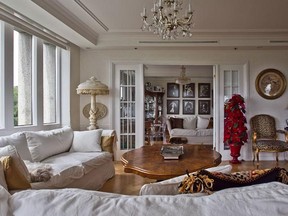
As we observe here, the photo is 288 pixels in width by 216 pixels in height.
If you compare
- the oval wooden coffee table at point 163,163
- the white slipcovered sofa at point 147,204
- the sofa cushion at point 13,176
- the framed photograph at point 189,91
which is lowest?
→ the oval wooden coffee table at point 163,163

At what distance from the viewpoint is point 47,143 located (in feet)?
11.2

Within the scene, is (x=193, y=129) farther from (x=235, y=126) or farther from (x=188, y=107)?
(x=235, y=126)

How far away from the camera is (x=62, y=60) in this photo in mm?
5062

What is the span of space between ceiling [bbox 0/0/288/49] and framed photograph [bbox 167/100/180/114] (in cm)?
468

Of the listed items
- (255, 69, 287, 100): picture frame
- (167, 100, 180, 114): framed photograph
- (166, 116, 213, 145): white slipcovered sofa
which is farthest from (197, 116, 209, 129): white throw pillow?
(255, 69, 287, 100): picture frame

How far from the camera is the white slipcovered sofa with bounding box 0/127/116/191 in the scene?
217cm

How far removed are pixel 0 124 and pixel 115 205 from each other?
322 cm

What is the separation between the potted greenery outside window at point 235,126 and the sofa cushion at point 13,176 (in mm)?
4213

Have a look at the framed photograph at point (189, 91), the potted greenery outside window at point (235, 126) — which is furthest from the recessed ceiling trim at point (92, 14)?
the framed photograph at point (189, 91)

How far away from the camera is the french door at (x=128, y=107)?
5.61m

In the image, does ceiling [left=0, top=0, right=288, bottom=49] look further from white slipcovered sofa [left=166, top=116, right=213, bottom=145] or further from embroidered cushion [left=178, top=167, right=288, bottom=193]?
white slipcovered sofa [left=166, top=116, right=213, bottom=145]

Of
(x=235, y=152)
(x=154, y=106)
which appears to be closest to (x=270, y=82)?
(x=235, y=152)

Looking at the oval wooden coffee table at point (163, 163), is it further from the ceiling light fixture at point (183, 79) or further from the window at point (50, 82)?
the ceiling light fixture at point (183, 79)

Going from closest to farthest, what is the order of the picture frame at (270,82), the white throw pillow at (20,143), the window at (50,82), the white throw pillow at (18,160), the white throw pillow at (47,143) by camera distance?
the white throw pillow at (18,160)
the white throw pillow at (20,143)
the white throw pillow at (47,143)
the window at (50,82)
the picture frame at (270,82)
